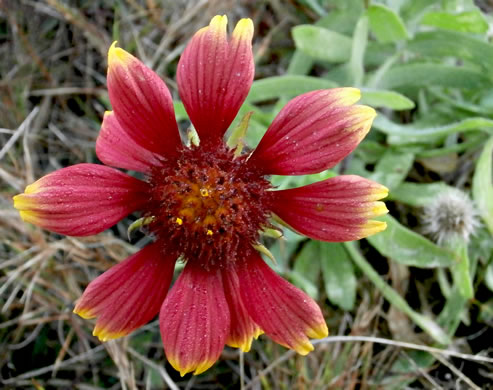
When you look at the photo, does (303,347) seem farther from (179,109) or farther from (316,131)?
(179,109)

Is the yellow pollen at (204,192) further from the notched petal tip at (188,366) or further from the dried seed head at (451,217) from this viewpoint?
the dried seed head at (451,217)

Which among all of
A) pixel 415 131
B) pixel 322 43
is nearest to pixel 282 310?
pixel 415 131

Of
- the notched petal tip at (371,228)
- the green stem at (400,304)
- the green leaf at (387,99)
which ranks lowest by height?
the green stem at (400,304)

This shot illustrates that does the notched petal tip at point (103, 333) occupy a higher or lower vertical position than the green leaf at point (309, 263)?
higher

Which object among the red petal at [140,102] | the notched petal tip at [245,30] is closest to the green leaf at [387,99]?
the notched petal tip at [245,30]

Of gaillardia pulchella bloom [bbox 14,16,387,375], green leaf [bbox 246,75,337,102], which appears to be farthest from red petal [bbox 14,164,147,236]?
green leaf [bbox 246,75,337,102]

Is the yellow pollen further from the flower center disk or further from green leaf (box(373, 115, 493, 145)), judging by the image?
green leaf (box(373, 115, 493, 145))
